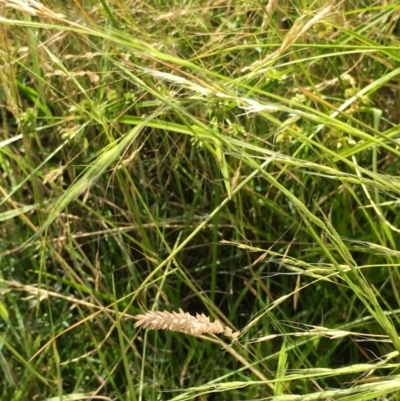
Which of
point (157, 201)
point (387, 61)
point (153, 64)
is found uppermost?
point (153, 64)

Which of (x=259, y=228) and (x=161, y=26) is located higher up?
(x=161, y=26)

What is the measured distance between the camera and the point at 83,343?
116 cm

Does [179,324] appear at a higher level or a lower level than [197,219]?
higher

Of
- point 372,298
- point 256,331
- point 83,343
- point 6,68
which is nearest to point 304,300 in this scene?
point 256,331

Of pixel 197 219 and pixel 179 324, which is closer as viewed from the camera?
pixel 179 324

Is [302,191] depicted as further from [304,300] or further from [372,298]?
[372,298]

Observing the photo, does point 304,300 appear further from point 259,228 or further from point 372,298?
point 372,298

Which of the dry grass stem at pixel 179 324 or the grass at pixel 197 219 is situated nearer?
the dry grass stem at pixel 179 324

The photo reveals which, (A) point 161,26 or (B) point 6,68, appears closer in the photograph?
(B) point 6,68

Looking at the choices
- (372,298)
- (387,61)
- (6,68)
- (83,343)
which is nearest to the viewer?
(372,298)

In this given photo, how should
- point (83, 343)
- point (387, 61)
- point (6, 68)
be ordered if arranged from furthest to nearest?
point (83, 343) → point (387, 61) → point (6, 68)

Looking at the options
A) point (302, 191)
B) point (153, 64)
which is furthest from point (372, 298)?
point (153, 64)

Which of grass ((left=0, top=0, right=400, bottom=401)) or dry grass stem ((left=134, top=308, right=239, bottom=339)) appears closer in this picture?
dry grass stem ((left=134, top=308, right=239, bottom=339))

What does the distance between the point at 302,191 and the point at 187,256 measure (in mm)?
260
